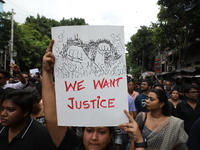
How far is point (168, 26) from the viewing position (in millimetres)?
15906

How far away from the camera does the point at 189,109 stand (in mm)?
3785

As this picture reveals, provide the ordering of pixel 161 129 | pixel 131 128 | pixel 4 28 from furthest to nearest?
pixel 4 28 < pixel 161 129 < pixel 131 128

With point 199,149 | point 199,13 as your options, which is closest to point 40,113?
point 199,149

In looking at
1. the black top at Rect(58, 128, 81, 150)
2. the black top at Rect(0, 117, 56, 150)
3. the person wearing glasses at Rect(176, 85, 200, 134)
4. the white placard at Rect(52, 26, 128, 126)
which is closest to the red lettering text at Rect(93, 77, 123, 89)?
the white placard at Rect(52, 26, 128, 126)

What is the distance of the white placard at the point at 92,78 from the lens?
1461mm

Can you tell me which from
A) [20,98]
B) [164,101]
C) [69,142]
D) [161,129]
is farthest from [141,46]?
[69,142]

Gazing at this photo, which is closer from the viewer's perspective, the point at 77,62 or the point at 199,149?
the point at 77,62

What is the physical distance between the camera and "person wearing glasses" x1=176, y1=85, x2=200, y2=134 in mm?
3678

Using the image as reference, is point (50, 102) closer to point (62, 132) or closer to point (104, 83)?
point (62, 132)

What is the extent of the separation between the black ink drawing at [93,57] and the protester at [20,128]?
665mm

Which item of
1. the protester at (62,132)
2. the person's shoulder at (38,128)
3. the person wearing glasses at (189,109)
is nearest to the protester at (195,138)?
the protester at (62,132)

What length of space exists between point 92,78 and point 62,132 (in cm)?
55

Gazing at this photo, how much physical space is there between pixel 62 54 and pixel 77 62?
137 millimetres

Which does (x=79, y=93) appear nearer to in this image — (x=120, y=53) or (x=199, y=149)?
(x=120, y=53)
